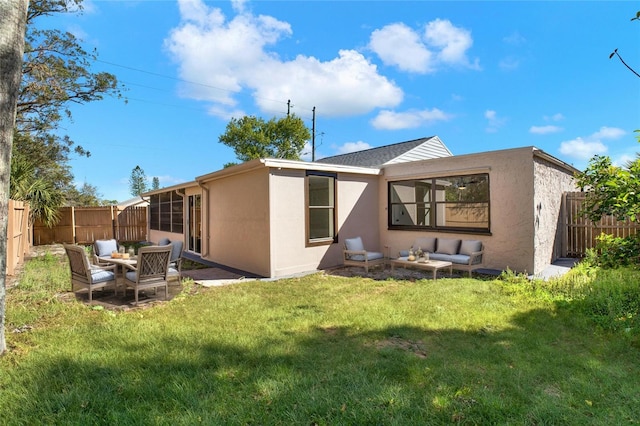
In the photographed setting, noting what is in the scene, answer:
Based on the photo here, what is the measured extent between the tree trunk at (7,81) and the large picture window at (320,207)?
592 centimetres

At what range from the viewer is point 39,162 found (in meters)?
18.2

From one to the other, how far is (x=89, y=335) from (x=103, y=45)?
14617 millimetres

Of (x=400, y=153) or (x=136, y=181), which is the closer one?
(x=400, y=153)

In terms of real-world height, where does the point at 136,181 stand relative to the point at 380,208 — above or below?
above

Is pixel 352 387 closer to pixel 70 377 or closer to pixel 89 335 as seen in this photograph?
pixel 70 377

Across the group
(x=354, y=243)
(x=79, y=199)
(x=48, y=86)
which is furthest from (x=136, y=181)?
(x=354, y=243)

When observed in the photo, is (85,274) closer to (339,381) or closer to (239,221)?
(239,221)

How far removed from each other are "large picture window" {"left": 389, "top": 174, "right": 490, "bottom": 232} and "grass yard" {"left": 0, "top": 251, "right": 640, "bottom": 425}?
3.61m

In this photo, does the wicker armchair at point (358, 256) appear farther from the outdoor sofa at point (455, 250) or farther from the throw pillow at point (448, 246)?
the throw pillow at point (448, 246)

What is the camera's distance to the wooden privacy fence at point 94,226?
52.5 ft

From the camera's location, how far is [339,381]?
280cm

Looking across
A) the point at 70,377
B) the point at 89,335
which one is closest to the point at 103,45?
the point at 89,335

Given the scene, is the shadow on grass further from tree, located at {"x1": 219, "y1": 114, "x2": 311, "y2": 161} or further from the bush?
tree, located at {"x1": 219, "y1": 114, "x2": 311, "y2": 161}

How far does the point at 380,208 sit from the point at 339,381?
7.92 m
